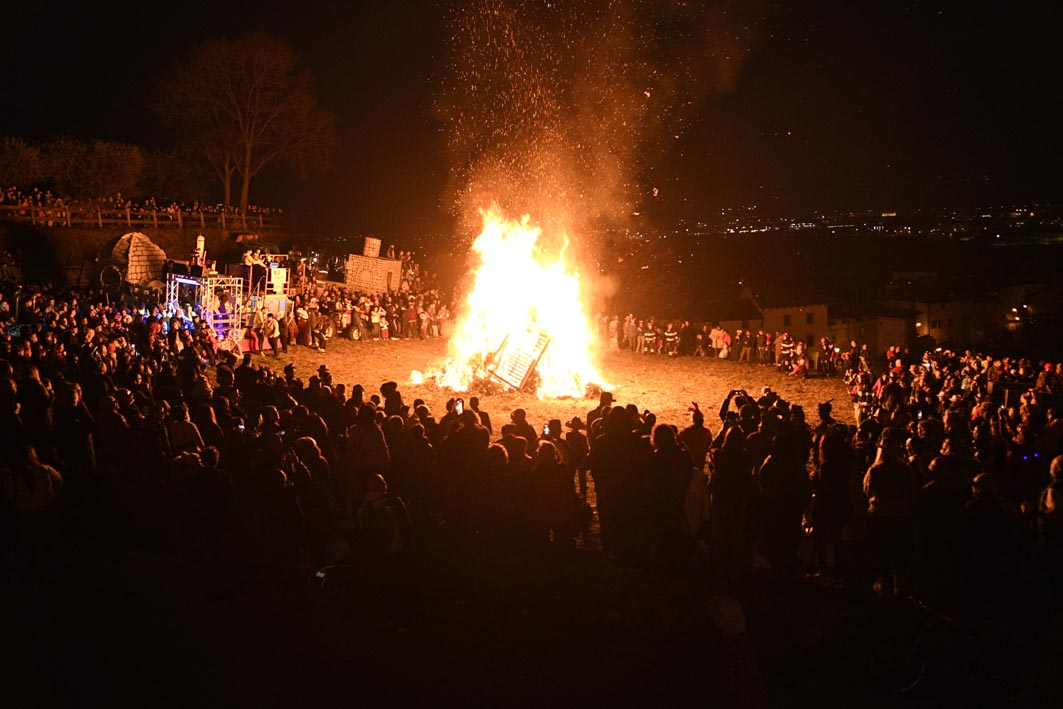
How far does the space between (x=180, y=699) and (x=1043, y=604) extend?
5978 millimetres

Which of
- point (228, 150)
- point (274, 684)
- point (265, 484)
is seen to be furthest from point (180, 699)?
point (228, 150)

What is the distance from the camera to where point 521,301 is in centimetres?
2217

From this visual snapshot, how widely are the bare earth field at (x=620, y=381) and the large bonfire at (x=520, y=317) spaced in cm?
61

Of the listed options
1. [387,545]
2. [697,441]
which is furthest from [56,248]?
[387,545]

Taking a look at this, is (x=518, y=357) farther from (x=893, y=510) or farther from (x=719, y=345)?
(x=893, y=510)

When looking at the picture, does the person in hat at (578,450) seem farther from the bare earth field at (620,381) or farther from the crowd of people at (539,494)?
the bare earth field at (620,381)

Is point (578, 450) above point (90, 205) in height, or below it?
below

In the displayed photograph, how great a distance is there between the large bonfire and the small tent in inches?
473

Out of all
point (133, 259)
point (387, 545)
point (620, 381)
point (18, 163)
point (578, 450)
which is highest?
point (18, 163)

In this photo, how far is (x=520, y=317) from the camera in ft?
70.7

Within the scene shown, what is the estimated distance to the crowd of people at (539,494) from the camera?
6637 millimetres

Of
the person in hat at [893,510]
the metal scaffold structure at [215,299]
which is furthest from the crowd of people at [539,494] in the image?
the metal scaffold structure at [215,299]

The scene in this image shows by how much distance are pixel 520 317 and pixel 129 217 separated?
23260mm

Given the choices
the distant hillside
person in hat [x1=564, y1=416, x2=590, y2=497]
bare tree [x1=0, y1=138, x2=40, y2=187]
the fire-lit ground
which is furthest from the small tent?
person in hat [x1=564, y1=416, x2=590, y2=497]
